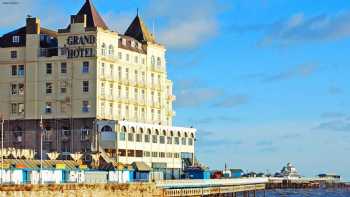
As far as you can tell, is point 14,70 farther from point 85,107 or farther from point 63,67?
point 85,107

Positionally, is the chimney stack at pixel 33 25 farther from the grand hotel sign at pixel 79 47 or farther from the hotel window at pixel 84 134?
the hotel window at pixel 84 134

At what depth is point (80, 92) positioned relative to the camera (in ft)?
506

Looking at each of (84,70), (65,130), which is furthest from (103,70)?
(65,130)

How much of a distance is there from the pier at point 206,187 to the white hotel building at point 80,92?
30.0ft

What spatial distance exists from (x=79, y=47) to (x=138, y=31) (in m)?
24.2

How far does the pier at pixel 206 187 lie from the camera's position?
447 feet

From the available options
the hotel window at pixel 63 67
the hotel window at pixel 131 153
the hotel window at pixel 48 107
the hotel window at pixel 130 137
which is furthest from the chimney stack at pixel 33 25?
the hotel window at pixel 131 153

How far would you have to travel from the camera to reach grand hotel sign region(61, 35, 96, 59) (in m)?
154

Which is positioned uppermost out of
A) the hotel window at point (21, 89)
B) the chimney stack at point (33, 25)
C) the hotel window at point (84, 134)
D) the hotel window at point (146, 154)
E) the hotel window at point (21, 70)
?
the chimney stack at point (33, 25)

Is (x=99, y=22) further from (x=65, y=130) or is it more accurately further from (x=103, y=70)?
(x=65, y=130)

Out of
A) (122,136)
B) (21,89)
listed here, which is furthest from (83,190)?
(21,89)

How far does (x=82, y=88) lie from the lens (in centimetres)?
15412

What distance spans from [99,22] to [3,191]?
66551mm

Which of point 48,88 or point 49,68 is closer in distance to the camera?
point 48,88
